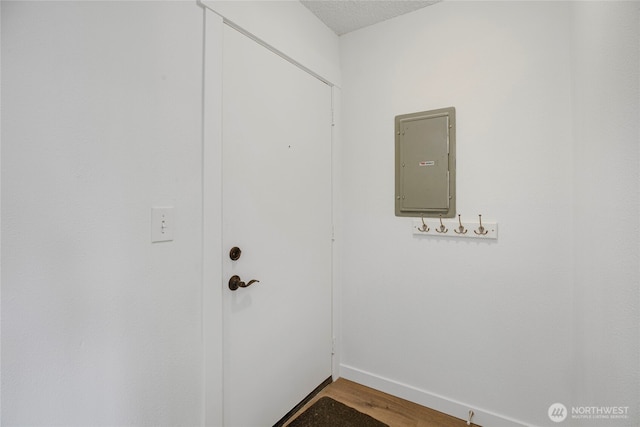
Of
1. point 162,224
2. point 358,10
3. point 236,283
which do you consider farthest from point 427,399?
point 358,10

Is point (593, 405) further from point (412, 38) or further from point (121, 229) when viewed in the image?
point (412, 38)

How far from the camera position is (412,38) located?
5.92 feet

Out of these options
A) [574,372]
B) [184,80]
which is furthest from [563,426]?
[184,80]

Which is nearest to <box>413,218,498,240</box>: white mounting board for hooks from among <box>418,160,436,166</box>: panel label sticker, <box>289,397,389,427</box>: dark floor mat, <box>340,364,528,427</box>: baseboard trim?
<box>418,160,436,166</box>: panel label sticker

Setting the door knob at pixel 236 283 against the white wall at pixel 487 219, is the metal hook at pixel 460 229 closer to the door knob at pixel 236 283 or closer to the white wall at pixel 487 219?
the white wall at pixel 487 219

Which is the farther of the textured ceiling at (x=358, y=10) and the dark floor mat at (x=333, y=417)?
the textured ceiling at (x=358, y=10)

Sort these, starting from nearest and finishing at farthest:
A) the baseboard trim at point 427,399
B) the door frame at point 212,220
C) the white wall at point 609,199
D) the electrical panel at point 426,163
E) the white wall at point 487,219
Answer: the white wall at point 609,199 < the door frame at point 212,220 < the white wall at point 487,219 < the baseboard trim at point 427,399 < the electrical panel at point 426,163

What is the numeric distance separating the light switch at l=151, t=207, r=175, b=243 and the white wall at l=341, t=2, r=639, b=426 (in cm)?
126

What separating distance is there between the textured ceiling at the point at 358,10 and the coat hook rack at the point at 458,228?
1.30 m

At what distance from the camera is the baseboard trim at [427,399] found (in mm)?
1583

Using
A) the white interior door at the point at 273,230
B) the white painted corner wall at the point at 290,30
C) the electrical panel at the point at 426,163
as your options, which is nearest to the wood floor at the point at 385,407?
the white interior door at the point at 273,230

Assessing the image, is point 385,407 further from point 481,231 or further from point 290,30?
point 290,30

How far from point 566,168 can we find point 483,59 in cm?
73

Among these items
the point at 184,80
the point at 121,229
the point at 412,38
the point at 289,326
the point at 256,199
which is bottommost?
the point at 289,326
